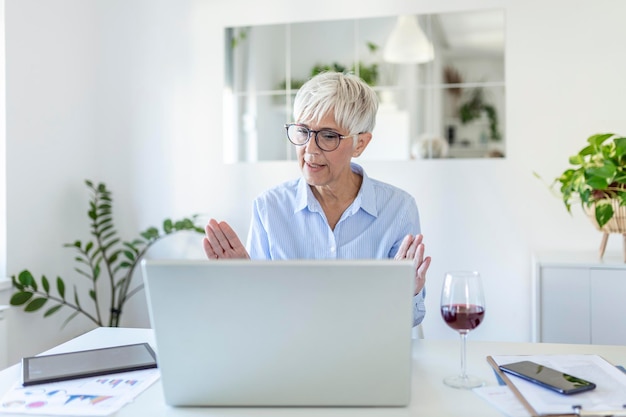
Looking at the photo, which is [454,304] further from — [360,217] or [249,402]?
[360,217]

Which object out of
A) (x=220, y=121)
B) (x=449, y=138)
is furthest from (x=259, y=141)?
(x=449, y=138)

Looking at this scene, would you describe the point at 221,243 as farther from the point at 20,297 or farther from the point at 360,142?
the point at 20,297

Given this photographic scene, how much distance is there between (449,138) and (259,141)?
3.58ft

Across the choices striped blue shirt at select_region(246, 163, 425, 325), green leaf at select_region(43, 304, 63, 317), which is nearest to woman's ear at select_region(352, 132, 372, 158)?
striped blue shirt at select_region(246, 163, 425, 325)

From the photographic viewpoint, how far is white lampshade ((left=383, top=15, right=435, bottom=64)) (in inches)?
136

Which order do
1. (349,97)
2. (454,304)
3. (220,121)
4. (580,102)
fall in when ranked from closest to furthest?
1. (454,304)
2. (349,97)
3. (580,102)
4. (220,121)

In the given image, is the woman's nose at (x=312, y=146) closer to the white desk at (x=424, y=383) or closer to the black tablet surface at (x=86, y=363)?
the white desk at (x=424, y=383)

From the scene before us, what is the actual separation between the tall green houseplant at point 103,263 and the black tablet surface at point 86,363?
1821 mm

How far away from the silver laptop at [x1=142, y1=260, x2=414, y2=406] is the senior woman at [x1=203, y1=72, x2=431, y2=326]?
97 cm

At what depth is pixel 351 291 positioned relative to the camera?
107cm

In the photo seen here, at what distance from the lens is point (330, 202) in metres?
2.22

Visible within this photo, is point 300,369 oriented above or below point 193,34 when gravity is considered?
below

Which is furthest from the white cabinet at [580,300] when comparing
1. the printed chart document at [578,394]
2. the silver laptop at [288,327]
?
the silver laptop at [288,327]

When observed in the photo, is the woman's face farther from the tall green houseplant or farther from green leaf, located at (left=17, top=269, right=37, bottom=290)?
green leaf, located at (left=17, top=269, right=37, bottom=290)
